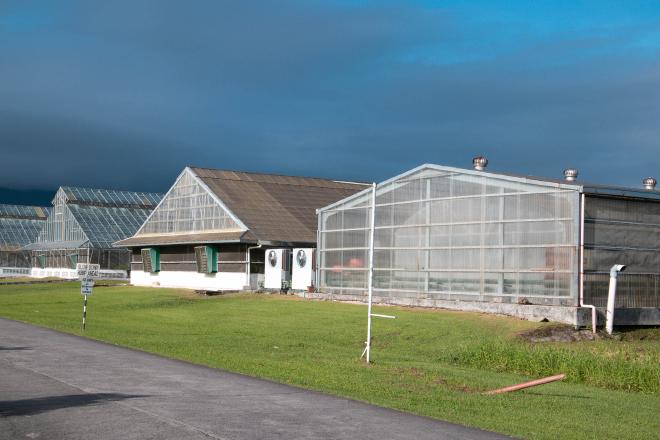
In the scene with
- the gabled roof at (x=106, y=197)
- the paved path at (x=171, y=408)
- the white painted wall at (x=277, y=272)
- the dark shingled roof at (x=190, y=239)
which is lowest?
the paved path at (x=171, y=408)

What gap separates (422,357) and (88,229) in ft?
216

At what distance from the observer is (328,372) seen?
61.6 feet

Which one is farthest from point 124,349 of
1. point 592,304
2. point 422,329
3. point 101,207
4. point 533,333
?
point 101,207

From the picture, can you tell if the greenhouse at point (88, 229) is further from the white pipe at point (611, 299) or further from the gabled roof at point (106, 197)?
the white pipe at point (611, 299)

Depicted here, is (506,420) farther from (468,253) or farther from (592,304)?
(468,253)

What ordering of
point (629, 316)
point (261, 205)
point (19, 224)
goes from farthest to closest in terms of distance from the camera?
1. point (19, 224)
2. point (261, 205)
3. point (629, 316)

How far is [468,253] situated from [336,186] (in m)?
35.4

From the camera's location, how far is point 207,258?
57.9 meters

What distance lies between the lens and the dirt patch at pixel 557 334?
29125mm

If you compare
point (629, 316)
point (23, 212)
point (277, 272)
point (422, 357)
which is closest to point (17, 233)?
point (23, 212)

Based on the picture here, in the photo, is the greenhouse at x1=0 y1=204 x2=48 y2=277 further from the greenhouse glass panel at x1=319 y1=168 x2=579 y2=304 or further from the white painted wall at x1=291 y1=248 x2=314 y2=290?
the greenhouse glass panel at x1=319 y1=168 x2=579 y2=304

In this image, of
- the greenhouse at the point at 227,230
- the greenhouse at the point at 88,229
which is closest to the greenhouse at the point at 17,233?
the greenhouse at the point at 88,229

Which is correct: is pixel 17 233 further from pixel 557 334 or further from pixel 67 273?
pixel 557 334

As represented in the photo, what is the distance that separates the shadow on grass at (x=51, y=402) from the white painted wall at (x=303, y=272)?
3363cm
